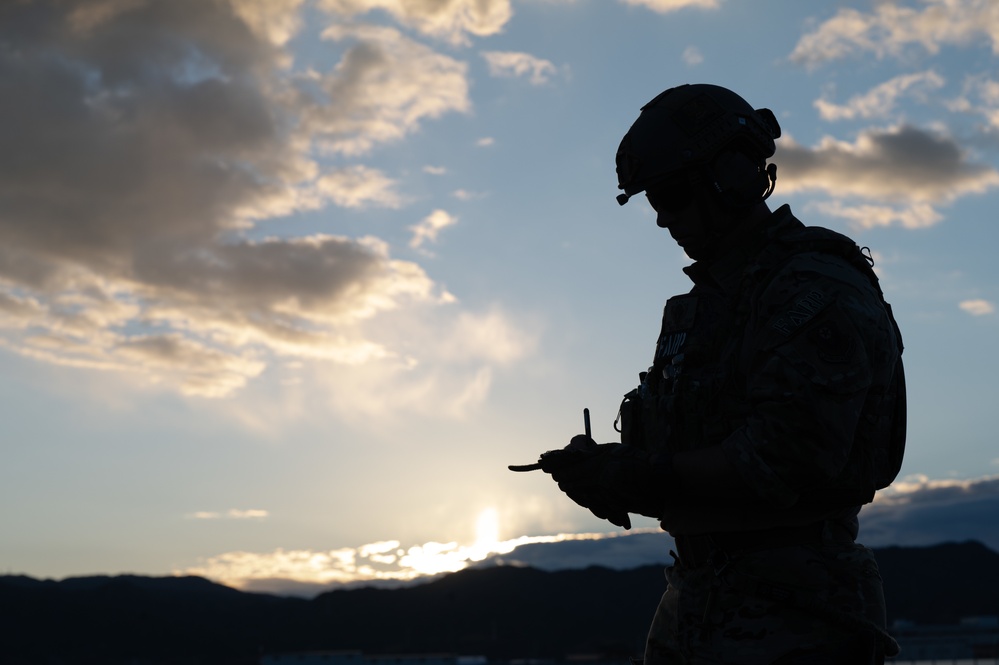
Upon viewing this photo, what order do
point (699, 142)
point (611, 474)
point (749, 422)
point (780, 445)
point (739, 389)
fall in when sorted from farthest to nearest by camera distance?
1. point (699, 142)
2. point (739, 389)
3. point (611, 474)
4. point (749, 422)
5. point (780, 445)

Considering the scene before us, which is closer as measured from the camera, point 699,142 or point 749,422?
point 749,422

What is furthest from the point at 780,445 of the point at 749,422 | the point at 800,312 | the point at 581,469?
the point at 581,469

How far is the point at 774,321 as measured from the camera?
5.09m

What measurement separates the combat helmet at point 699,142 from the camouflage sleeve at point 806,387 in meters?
0.89

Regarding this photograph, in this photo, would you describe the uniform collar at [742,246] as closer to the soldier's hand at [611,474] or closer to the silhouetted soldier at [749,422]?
the silhouetted soldier at [749,422]

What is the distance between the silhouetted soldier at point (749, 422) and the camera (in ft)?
16.1

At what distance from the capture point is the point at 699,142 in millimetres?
5684

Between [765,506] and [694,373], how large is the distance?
2.52 ft

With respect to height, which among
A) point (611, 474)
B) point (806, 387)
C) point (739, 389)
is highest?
point (739, 389)

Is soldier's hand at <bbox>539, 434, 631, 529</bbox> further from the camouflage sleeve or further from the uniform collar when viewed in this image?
the uniform collar

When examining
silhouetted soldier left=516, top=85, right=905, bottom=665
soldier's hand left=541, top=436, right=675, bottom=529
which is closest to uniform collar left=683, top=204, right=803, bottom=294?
silhouetted soldier left=516, top=85, right=905, bottom=665

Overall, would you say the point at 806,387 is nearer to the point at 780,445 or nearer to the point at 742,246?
the point at 780,445

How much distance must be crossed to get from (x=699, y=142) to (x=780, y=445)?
5.67 ft

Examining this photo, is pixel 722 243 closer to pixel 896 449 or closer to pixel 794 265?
pixel 794 265
